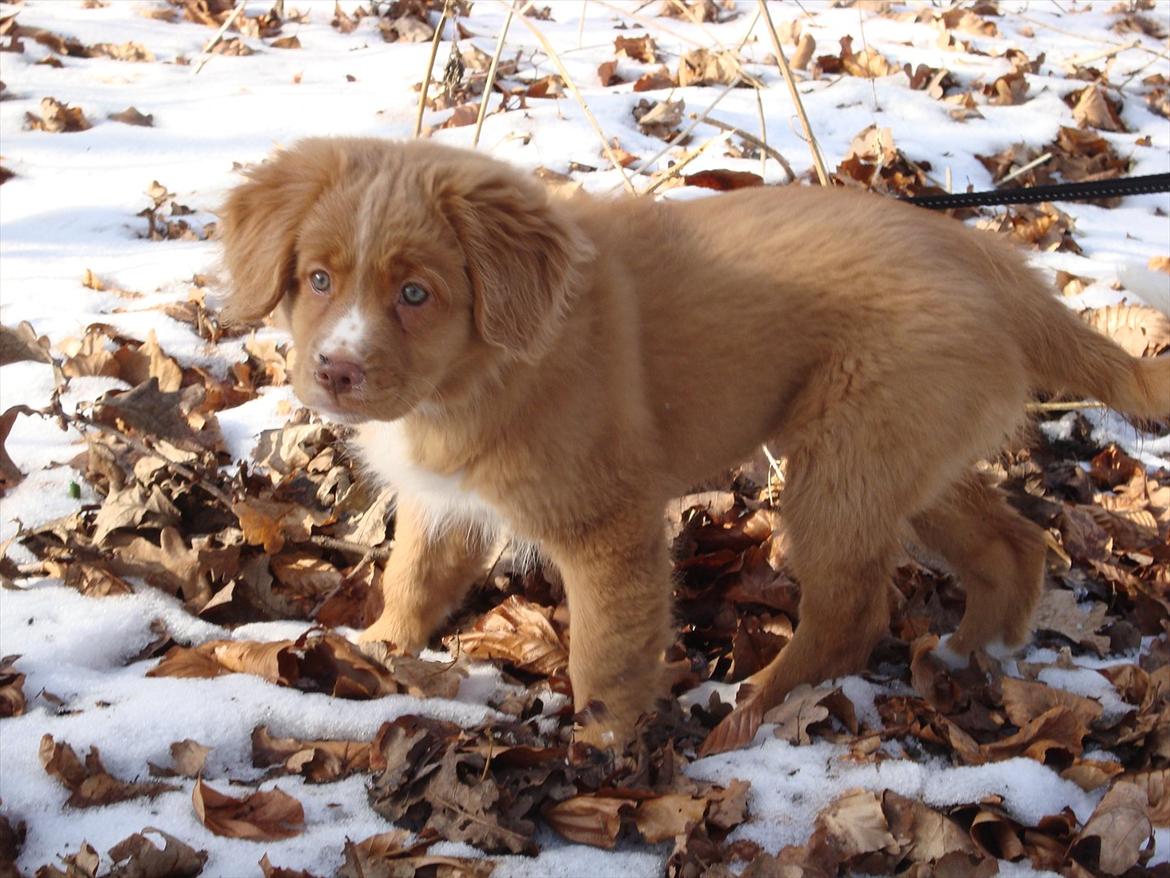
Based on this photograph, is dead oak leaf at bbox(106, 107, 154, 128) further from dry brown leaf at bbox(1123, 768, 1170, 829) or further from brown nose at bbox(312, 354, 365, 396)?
dry brown leaf at bbox(1123, 768, 1170, 829)

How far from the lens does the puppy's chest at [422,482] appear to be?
2.73 meters

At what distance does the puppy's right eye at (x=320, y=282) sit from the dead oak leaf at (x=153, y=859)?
1.17m

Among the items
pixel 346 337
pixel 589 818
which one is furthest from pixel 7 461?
pixel 589 818

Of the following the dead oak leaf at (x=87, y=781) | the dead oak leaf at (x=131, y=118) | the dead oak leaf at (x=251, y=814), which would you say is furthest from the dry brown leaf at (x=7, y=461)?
the dead oak leaf at (x=131, y=118)

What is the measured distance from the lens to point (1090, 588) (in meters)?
3.64

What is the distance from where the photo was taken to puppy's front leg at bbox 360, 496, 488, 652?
3096mm

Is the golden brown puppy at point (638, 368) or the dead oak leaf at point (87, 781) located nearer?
the dead oak leaf at point (87, 781)

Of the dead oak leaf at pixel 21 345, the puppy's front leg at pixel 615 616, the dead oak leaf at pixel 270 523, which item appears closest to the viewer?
the puppy's front leg at pixel 615 616

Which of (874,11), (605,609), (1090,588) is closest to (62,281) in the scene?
(605,609)

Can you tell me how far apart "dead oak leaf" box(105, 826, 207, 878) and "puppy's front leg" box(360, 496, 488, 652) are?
1.19m

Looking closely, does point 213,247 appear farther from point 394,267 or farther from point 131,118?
point 394,267

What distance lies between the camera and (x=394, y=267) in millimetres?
2381

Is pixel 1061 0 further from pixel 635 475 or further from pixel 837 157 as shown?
pixel 635 475

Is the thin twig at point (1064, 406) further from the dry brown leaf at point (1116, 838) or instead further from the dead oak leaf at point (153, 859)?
the dead oak leaf at point (153, 859)
